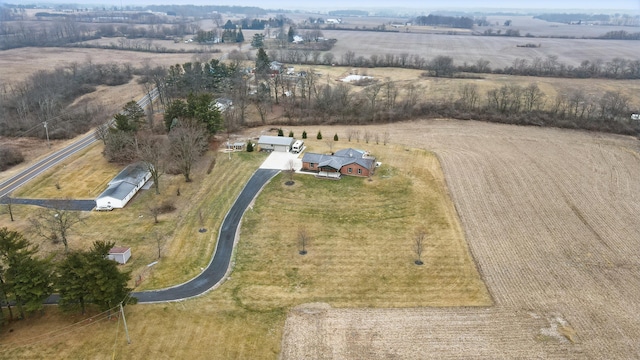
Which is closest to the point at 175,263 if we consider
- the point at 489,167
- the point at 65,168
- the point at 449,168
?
the point at 65,168

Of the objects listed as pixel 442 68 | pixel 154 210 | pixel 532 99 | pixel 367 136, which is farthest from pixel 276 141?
pixel 442 68

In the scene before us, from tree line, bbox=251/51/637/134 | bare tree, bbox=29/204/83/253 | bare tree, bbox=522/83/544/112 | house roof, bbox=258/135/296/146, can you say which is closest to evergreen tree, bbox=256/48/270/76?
tree line, bbox=251/51/637/134

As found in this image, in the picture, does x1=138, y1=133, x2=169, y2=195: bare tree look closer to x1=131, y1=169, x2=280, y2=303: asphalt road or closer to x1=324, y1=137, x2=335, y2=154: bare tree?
x1=131, y1=169, x2=280, y2=303: asphalt road

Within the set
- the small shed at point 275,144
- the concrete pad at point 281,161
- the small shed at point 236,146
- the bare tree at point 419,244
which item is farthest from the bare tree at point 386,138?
the bare tree at point 419,244

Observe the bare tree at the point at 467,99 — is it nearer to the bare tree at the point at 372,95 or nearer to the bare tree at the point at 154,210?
the bare tree at the point at 372,95

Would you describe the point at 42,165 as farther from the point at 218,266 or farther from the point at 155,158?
the point at 218,266
